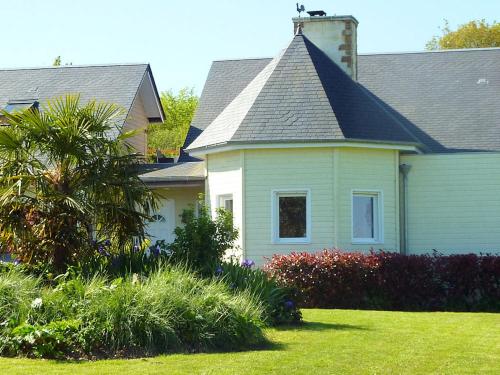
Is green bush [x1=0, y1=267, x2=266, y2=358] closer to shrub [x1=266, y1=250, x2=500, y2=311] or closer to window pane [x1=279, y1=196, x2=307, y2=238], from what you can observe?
shrub [x1=266, y1=250, x2=500, y2=311]

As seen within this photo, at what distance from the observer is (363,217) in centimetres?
2216

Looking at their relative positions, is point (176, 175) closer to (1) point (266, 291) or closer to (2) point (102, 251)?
(2) point (102, 251)

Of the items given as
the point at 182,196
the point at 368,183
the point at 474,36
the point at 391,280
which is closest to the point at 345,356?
the point at 391,280

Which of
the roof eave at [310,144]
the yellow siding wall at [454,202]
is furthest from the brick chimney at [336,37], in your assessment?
the roof eave at [310,144]

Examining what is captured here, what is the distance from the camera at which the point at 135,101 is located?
3059 centimetres

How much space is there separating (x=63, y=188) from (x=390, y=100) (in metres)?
14.2

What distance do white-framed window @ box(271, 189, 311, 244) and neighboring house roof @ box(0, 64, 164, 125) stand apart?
859 cm

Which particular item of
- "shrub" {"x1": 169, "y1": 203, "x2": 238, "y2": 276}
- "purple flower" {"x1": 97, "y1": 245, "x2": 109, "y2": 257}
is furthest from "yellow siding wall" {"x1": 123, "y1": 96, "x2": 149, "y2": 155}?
"purple flower" {"x1": 97, "y1": 245, "x2": 109, "y2": 257}

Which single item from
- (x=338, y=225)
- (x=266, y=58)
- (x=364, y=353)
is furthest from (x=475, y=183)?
(x=364, y=353)

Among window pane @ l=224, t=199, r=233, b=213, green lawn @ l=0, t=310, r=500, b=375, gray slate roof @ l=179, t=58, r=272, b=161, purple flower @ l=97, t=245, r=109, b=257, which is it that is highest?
gray slate roof @ l=179, t=58, r=272, b=161

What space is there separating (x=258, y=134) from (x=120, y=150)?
19.0 ft

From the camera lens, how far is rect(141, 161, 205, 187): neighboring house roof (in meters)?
24.1

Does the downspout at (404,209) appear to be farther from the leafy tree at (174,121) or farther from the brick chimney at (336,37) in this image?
the leafy tree at (174,121)

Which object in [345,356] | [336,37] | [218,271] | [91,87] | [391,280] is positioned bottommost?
[345,356]
